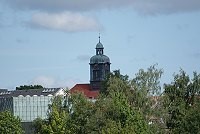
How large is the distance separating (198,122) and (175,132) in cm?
262

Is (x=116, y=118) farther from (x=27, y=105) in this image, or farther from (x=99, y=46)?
(x=99, y=46)

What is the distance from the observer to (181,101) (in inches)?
3000

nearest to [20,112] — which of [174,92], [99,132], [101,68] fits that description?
[101,68]

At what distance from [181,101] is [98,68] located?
84809mm

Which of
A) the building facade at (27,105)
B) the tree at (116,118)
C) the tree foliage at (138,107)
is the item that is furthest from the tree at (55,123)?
the building facade at (27,105)

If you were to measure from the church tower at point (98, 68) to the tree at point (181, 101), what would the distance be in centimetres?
8010

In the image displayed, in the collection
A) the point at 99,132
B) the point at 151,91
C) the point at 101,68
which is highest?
the point at 101,68

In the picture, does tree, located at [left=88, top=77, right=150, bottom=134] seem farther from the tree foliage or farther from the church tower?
the church tower

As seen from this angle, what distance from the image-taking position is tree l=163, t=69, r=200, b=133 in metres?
71.1

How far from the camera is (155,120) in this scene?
238 feet

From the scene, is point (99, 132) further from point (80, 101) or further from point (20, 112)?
point (20, 112)

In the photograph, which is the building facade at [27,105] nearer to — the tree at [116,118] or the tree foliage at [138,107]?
the tree foliage at [138,107]

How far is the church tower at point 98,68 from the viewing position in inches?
6240

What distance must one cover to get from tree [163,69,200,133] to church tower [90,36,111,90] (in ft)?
263
